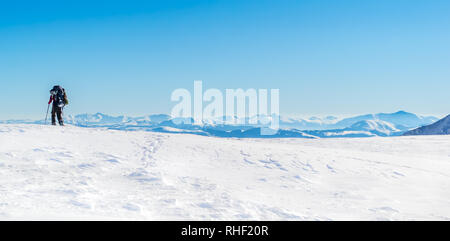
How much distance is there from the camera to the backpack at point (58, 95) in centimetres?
2123

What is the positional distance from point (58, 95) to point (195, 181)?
1527 centimetres

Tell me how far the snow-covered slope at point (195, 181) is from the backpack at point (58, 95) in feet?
17.2

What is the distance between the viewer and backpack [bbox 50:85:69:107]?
21.2 meters

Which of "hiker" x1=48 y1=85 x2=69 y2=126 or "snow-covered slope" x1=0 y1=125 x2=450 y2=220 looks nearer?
"snow-covered slope" x1=0 y1=125 x2=450 y2=220

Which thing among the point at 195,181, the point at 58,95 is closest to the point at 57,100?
the point at 58,95

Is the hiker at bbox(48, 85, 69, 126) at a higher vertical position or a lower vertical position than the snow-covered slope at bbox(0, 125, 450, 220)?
higher

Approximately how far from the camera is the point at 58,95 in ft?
70.0

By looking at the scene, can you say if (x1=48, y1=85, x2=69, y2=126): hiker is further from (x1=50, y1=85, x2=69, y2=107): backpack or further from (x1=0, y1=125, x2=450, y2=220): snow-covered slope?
(x1=0, y1=125, x2=450, y2=220): snow-covered slope

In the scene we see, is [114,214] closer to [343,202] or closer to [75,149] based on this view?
[343,202]

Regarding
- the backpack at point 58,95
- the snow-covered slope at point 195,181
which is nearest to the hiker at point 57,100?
the backpack at point 58,95

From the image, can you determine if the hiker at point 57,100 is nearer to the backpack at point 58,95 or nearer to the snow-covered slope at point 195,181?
the backpack at point 58,95

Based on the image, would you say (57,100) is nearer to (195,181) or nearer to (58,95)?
(58,95)

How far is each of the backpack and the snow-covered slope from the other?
207 inches

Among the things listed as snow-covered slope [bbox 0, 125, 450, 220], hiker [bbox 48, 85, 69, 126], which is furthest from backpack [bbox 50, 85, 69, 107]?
snow-covered slope [bbox 0, 125, 450, 220]
